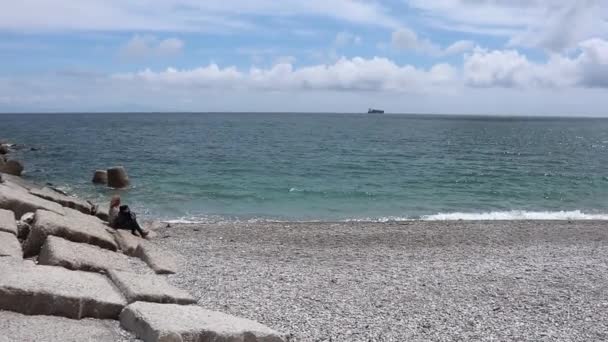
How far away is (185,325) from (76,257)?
3312 millimetres

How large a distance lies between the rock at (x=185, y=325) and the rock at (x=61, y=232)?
3688mm

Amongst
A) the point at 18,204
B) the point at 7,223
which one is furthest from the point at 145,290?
the point at 18,204

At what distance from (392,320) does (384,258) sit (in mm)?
5121

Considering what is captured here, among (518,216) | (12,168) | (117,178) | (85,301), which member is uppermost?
(85,301)

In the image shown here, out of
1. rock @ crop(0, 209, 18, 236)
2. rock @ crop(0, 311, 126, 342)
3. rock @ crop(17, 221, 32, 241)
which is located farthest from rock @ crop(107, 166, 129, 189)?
rock @ crop(0, 311, 126, 342)

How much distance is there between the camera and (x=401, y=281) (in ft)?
38.1

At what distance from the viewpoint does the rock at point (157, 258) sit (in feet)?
37.2

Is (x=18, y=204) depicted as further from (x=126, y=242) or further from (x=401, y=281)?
(x=401, y=281)

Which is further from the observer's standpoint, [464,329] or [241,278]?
[241,278]

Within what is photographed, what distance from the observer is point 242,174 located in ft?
118

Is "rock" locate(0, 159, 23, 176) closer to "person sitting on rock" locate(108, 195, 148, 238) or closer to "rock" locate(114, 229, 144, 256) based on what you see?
"person sitting on rock" locate(108, 195, 148, 238)

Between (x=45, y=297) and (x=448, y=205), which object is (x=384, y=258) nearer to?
(x=45, y=297)

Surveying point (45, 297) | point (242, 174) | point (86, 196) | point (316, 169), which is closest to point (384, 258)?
point (45, 297)

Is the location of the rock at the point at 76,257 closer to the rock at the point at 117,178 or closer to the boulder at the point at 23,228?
the boulder at the point at 23,228
